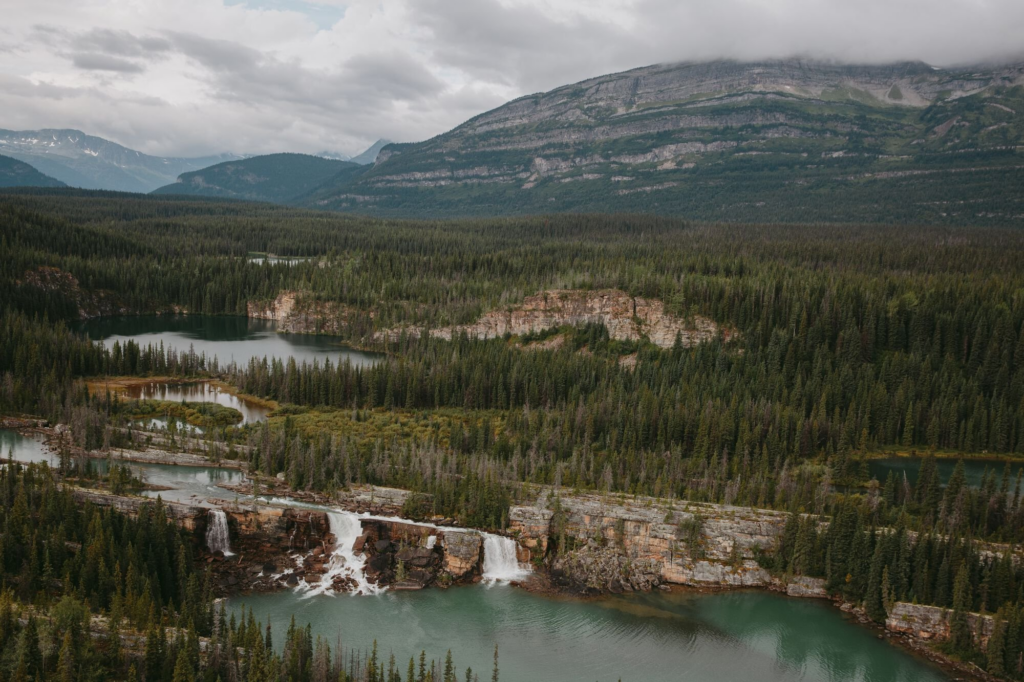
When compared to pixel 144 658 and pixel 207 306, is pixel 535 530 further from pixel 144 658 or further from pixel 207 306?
pixel 207 306

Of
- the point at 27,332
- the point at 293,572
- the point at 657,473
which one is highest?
the point at 27,332

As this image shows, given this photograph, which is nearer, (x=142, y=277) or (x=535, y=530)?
(x=535, y=530)

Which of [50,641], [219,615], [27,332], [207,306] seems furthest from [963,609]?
[207,306]

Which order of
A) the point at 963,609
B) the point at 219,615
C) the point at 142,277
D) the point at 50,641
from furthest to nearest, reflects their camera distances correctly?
the point at 142,277 < the point at 963,609 < the point at 219,615 < the point at 50,641

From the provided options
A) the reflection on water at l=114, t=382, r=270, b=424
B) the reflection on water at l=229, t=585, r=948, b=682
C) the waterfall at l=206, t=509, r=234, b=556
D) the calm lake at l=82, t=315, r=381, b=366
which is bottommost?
the reflection on water at l=229, t=585, r=948, b=682

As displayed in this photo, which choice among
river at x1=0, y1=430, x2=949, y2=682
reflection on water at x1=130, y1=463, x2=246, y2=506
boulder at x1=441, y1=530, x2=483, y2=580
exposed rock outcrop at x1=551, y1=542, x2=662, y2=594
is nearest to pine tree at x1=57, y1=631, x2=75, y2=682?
river at x1=0, y1=430, x2=949, y2=682

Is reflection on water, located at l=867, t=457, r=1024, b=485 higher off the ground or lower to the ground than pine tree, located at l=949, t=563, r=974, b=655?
higher

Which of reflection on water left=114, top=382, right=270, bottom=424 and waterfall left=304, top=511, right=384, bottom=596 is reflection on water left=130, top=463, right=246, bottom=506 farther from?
reflection on water left=114, top=382, right=270, bottom=424
